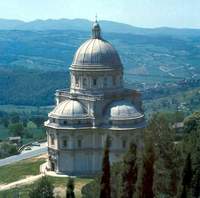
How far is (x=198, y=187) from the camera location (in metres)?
51.0

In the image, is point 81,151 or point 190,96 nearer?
point 81,151

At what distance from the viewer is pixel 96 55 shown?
7562cm

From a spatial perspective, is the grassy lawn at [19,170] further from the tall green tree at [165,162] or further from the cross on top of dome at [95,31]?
the tall green tree at [165,162]

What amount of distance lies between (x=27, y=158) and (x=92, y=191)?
3681 cm

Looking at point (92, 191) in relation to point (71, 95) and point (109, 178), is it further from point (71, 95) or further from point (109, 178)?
point (71, 95)

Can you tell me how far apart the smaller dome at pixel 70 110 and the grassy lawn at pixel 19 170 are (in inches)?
333

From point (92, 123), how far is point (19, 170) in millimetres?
12064

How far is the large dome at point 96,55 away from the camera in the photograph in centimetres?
7538

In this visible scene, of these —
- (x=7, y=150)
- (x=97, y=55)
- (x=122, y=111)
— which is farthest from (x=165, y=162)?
(x=7, y=150)

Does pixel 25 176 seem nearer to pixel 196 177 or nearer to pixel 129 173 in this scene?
pixel 129 173

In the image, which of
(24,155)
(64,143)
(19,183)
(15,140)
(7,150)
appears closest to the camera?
(19,183)

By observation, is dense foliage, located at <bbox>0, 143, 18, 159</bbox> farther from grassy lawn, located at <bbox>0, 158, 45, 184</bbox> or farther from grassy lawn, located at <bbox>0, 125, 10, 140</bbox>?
grassy lawn, located at <bbox>0, 125, 10, 140</bbox>

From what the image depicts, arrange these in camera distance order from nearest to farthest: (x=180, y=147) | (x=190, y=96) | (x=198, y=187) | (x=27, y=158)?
(x=198, y=187)
(x=180, y=147)
(x=27, y=158)
(x=190, y=96)

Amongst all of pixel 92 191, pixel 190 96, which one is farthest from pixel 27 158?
pixel 190 96
